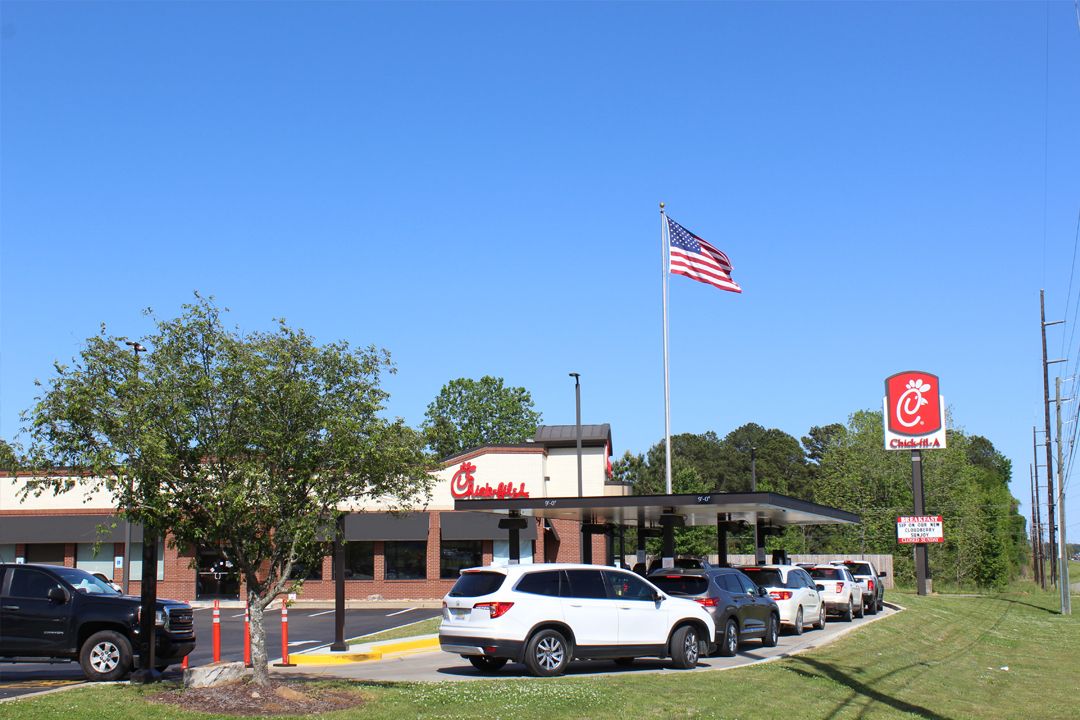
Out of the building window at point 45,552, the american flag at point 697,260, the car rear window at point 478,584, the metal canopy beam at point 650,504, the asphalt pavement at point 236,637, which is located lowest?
the asphalt pavement at point 236,637

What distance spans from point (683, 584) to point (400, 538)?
2562cm

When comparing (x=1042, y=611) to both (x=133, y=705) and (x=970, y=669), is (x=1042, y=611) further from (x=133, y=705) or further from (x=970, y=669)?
(x=133, y=705)

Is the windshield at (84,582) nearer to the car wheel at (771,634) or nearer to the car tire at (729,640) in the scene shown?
the car tire at (729,640)

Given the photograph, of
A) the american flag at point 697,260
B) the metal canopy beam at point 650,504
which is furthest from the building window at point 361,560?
the american flag at point 697,260

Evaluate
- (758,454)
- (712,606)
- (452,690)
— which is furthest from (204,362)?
(758,454)

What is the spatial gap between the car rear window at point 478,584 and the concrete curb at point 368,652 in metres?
4.00

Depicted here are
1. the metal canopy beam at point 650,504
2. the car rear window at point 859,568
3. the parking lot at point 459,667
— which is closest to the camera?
the parking lot at point 459,667

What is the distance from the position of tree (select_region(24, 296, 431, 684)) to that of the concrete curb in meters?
6.36

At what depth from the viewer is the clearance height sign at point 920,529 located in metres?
49.4

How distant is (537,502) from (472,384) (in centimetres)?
7452

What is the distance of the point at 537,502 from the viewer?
2467cm

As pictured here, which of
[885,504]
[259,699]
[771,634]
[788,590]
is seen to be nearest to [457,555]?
[788,590]

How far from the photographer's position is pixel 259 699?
12.7 meters

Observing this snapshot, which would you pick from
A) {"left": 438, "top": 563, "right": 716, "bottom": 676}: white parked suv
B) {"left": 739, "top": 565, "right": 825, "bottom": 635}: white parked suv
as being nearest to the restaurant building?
{"left": 739, "top": 565, "right": 825, "bottom": 635}: white parked suv
